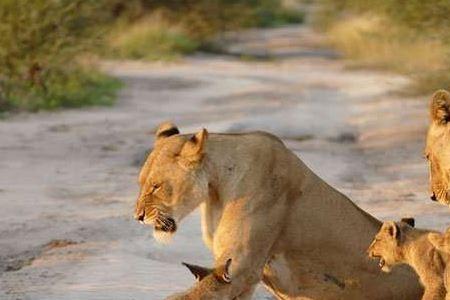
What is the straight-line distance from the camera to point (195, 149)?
6.50 meters

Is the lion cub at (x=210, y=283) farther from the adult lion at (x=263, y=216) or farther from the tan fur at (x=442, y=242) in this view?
the tan fur at (x=442, y=242)

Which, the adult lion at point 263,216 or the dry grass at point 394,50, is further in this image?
the dry grass at point 394,50

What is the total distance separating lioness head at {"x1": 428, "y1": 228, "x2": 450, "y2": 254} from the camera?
273 inches

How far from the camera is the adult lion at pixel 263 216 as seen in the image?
6.49 meters

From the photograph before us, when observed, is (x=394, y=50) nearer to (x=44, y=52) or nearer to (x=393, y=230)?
(x=44, y=52)

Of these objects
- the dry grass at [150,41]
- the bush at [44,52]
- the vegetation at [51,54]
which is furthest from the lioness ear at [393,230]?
the dry grass at [150,41]

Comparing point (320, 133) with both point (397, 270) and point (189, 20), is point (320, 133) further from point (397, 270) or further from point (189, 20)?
point (189, 20)

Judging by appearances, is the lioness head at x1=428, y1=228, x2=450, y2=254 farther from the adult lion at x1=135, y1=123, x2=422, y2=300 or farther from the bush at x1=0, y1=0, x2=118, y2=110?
the bush at x1=0, y1=0, x2=118, y2=110

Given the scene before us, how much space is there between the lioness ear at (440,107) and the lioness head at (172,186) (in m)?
1.10

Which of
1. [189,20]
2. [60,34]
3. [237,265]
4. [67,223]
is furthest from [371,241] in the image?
[189,20]

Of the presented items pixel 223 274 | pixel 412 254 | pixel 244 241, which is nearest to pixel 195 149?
pixel 244 241

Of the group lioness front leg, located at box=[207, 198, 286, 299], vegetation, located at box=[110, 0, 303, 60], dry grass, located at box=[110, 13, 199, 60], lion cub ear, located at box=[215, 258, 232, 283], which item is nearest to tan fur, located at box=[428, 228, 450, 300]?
lioness front leg, located at box=[207, 198, 286, 299]

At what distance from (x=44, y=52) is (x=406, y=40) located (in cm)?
823

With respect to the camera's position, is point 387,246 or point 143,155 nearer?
point 387,246
